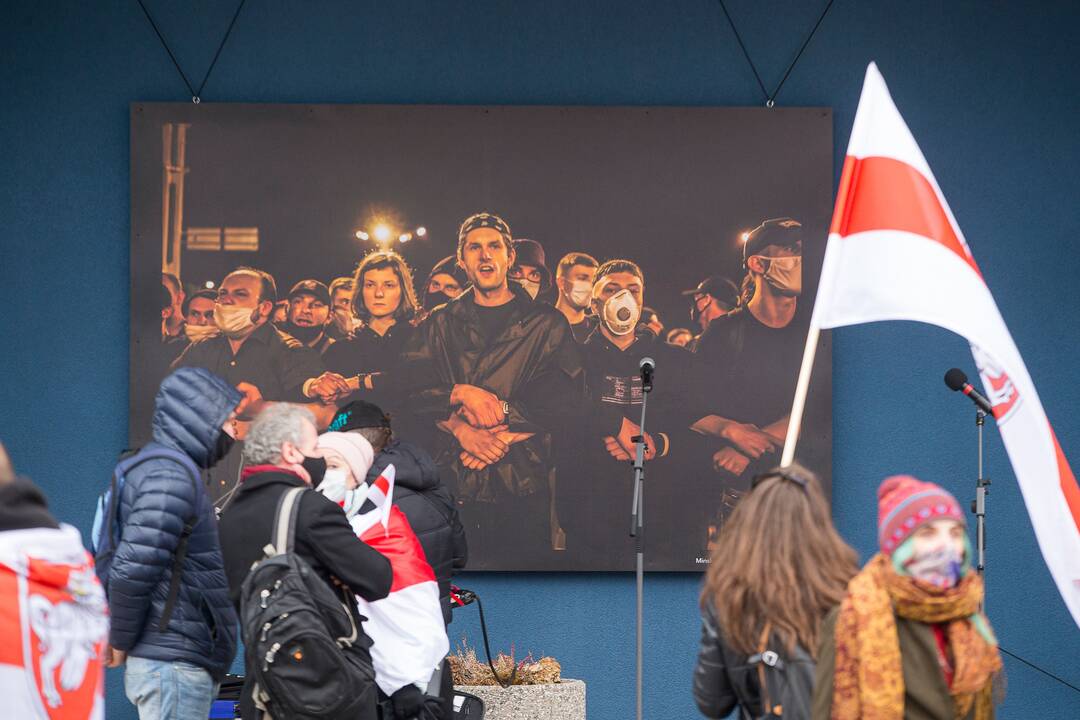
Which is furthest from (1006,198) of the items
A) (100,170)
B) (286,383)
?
(100,170)

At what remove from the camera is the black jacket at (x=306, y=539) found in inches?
128

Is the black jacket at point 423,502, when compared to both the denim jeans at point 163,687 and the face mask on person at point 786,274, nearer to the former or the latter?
the denim jeans at point 163,687

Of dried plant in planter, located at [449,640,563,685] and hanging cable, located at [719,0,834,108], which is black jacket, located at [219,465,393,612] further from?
hanging cable, located at [719,0,834,108]

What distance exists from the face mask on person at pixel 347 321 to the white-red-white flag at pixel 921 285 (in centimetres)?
282

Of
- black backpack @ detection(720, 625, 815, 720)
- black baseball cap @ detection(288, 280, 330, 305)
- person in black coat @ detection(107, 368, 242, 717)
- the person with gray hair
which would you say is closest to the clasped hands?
black baseball cap @ detection(288, 280, 330, 305)

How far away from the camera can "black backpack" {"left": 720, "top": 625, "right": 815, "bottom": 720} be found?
266 cm

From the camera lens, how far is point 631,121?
5.84 metres

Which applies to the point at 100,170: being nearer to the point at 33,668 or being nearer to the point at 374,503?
the point at 374,503

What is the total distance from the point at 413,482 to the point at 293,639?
4.60 ft

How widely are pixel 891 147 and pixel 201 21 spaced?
3687 mm

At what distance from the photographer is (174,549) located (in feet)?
11.5

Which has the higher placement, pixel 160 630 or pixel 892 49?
pixel 892 49

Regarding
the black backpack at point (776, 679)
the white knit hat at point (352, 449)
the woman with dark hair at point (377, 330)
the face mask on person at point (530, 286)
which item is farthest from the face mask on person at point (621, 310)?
the black backpack at point (776, 679)

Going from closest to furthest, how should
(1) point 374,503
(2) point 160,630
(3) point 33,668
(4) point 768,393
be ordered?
(3) point 33,668 < (2) point 160,630 < (1) point 374,503 < (4) point 768,393
